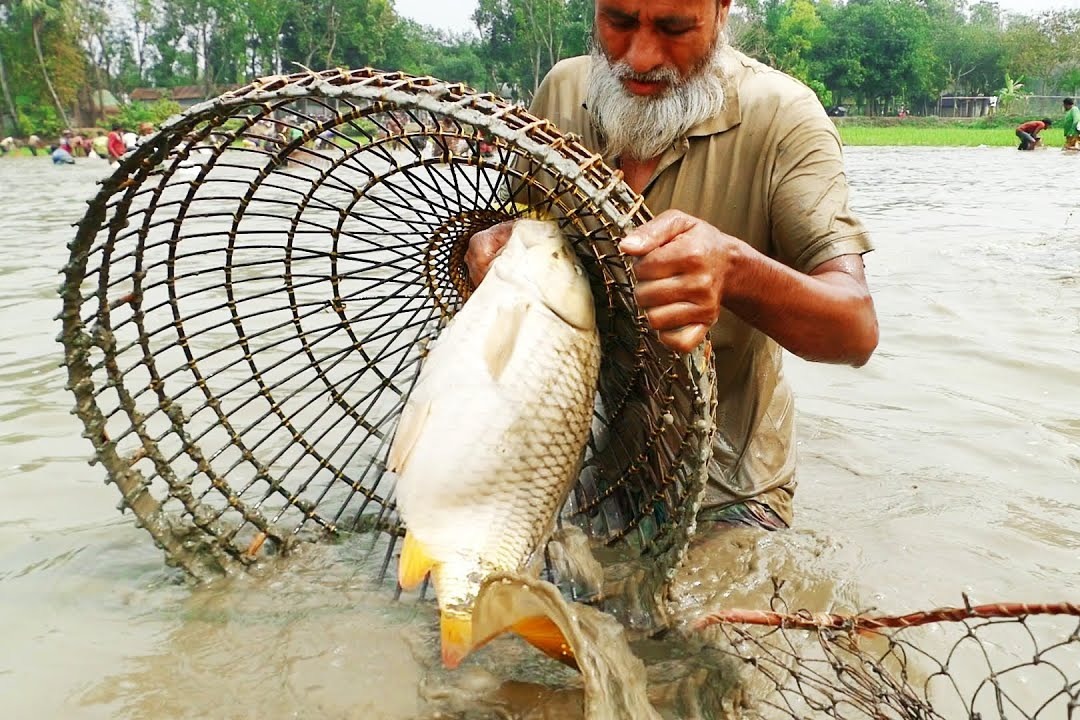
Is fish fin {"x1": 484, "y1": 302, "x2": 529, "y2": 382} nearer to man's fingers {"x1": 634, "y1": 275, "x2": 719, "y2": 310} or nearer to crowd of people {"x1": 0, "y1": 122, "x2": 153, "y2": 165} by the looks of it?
man's fingers {"x1": 634, "y1": 275, "x2": 719, "y2": 310}

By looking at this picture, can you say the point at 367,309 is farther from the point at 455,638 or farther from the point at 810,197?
the point at 810,197

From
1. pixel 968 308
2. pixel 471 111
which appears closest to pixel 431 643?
pixel 471 111

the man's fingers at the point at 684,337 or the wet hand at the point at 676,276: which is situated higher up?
the wet hand at the point at 676,276

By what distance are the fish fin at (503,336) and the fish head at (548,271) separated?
58 millimetres

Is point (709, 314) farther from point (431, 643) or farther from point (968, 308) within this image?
point (968, 308)

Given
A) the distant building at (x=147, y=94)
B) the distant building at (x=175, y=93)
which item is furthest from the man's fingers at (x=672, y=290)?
the distant building at (x=147, y=94)

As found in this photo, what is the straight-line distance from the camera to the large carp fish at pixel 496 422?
6.11ft

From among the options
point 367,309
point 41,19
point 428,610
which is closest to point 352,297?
point 367,309

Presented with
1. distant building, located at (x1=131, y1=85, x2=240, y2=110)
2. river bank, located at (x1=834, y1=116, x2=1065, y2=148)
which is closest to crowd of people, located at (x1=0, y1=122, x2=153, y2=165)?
distant building, located at (x1=131, y1=85, x2=240, y2=110)

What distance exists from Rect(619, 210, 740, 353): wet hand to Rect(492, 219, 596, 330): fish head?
1.32 feet

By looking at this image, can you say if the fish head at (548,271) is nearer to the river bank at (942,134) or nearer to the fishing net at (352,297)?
the fishing net at (352,297)

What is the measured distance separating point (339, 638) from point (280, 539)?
0.49 m

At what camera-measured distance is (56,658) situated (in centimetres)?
213

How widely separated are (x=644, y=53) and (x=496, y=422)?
1243mm
